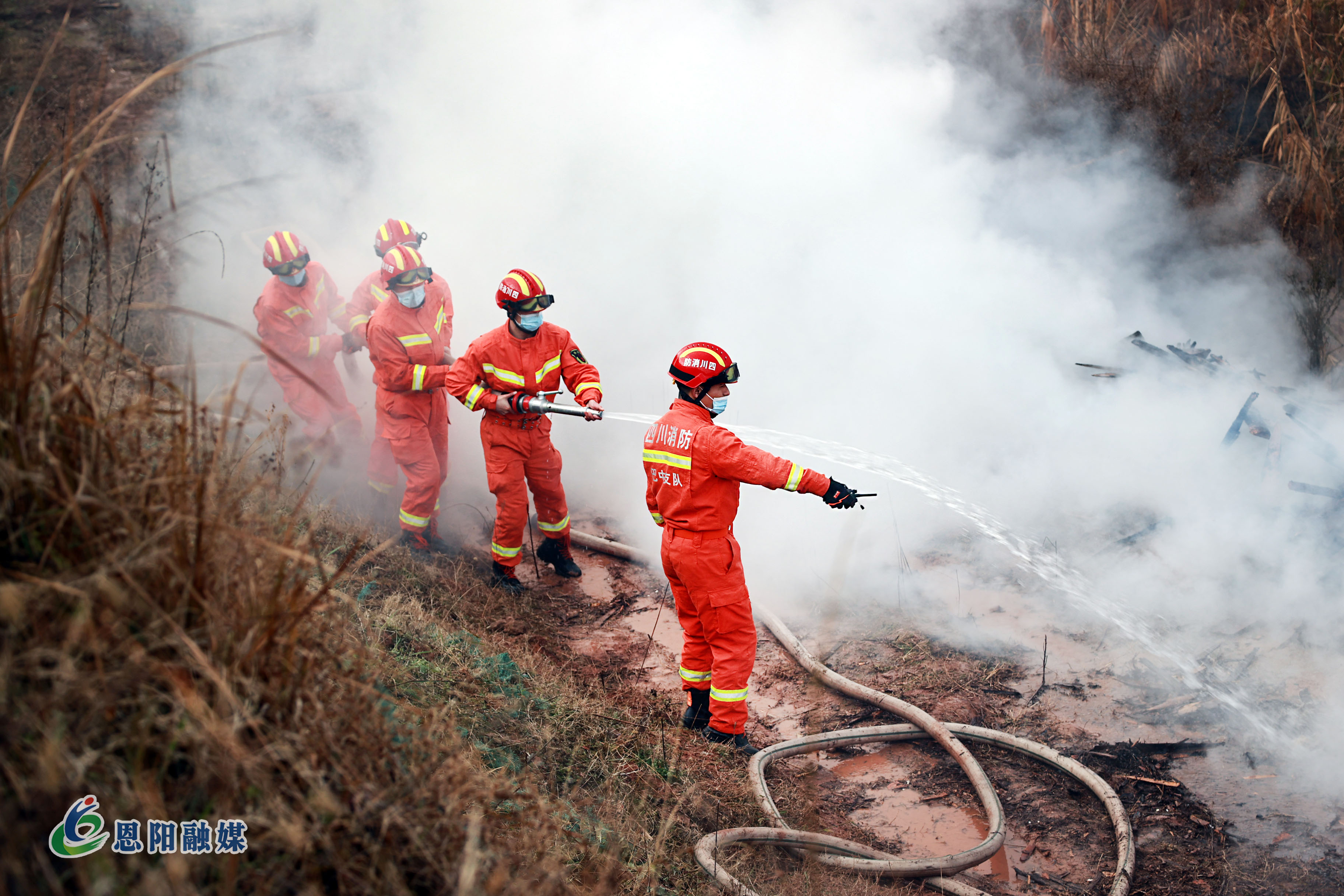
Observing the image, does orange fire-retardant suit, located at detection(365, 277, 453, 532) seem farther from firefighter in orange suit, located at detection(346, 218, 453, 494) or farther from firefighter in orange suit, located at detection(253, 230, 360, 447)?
firefighter in orange suit, located at detection(253, 230, 360, 447)

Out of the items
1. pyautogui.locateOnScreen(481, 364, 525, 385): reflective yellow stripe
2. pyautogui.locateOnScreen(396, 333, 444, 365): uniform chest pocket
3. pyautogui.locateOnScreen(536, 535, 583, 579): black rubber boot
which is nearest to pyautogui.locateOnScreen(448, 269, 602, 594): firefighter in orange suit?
pyautogui.locateOnScreen(481, 364, 525, 385): reflective yellow stripe

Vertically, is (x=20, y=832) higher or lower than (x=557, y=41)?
lower

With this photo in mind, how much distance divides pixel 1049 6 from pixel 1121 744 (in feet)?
23.8

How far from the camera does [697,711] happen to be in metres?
4.20

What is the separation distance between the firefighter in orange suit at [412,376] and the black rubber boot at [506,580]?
63cm

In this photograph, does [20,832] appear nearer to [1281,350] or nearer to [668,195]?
[668,195]

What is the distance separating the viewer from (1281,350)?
268 inches

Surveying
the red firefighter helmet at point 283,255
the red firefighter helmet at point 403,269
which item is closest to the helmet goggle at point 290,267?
the red firefighter helmet at point 283,255

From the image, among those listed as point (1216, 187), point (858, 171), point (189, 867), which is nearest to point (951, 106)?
point (858, 171)

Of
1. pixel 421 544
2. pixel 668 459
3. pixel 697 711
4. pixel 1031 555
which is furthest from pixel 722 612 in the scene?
pixel 421 544

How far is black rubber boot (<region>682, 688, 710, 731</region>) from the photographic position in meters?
4.18

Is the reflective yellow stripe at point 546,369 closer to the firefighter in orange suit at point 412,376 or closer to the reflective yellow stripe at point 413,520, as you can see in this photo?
the firefighter in orange suit at point 412,376

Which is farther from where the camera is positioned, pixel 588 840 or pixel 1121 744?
pixel 1121 744

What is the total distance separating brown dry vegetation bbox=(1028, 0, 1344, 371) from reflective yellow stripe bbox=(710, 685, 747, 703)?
5.82 metres
